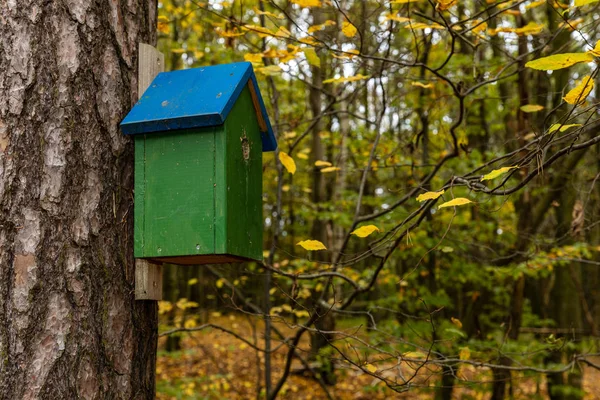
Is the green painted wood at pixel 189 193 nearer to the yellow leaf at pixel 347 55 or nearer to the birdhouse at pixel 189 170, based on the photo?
the birdhouse at pixel 189 170

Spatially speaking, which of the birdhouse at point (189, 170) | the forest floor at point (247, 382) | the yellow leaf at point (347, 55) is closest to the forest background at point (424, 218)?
the forest floor at point (247, 382)

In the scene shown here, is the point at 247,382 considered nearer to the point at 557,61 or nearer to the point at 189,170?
the point at 189,170

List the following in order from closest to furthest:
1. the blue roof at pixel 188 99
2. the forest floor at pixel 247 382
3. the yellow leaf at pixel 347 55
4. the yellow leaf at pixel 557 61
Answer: the yellow leaf at pixel 557 61 → the blue roof at pixel 188 99 → the yellow leaf at pixel 347 55 → the forest floor at pixel 247 382

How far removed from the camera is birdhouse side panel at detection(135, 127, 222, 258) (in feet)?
5.53

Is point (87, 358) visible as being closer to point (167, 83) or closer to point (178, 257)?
point (178, 257)

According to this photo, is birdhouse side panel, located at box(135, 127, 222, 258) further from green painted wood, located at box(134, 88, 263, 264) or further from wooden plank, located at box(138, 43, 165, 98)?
wooden plank, located at box(138, 43, 165, 98)

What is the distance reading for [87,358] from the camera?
1.57 meters

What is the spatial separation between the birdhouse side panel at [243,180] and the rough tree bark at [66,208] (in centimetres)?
32

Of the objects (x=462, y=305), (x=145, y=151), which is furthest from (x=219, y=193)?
(x=462, y=305)

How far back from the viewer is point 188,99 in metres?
1.72

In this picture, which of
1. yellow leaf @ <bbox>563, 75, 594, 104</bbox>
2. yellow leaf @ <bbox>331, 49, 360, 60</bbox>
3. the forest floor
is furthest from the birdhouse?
the forest floor

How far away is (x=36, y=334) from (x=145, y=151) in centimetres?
61

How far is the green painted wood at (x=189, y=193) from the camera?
1.68 m

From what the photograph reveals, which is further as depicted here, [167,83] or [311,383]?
[311,383]
